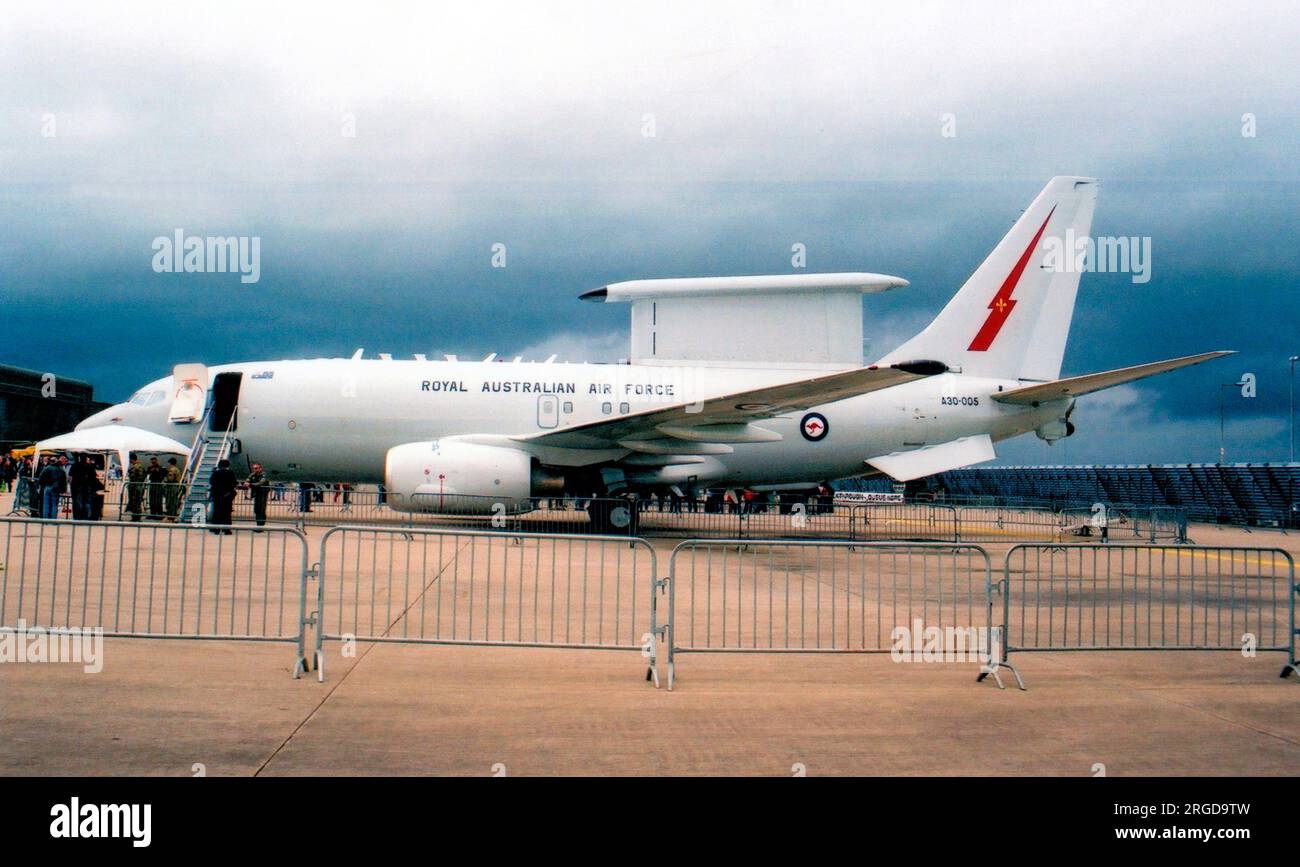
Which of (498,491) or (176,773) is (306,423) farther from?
(176,773)

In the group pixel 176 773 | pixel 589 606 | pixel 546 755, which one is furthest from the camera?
pixel 589 606

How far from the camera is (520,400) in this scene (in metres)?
18.8

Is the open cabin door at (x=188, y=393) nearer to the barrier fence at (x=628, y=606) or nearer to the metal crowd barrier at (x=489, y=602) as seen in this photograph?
the barrier fence at (x=628, y=606)

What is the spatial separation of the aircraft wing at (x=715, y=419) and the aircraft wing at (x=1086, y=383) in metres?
3.62

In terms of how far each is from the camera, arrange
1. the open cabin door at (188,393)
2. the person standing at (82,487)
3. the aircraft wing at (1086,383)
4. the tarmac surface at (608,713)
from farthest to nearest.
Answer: the open cabin door at (188,393) < the person standing at (82,487) < the aircraft wing at (1086,383) < the tarmac surface at (608,713)

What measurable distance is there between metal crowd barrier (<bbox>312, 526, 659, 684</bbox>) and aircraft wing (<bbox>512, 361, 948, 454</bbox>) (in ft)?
11.1

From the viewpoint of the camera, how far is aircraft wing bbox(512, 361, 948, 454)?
48.4 feet

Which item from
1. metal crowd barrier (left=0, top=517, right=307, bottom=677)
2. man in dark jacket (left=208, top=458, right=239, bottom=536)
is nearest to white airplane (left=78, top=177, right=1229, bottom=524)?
man in dark jacket (left=208, top=458, right=239, bottom=536)

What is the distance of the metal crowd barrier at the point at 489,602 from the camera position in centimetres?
665

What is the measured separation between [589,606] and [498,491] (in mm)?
8160

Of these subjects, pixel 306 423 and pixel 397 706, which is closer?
pixel 397 706
